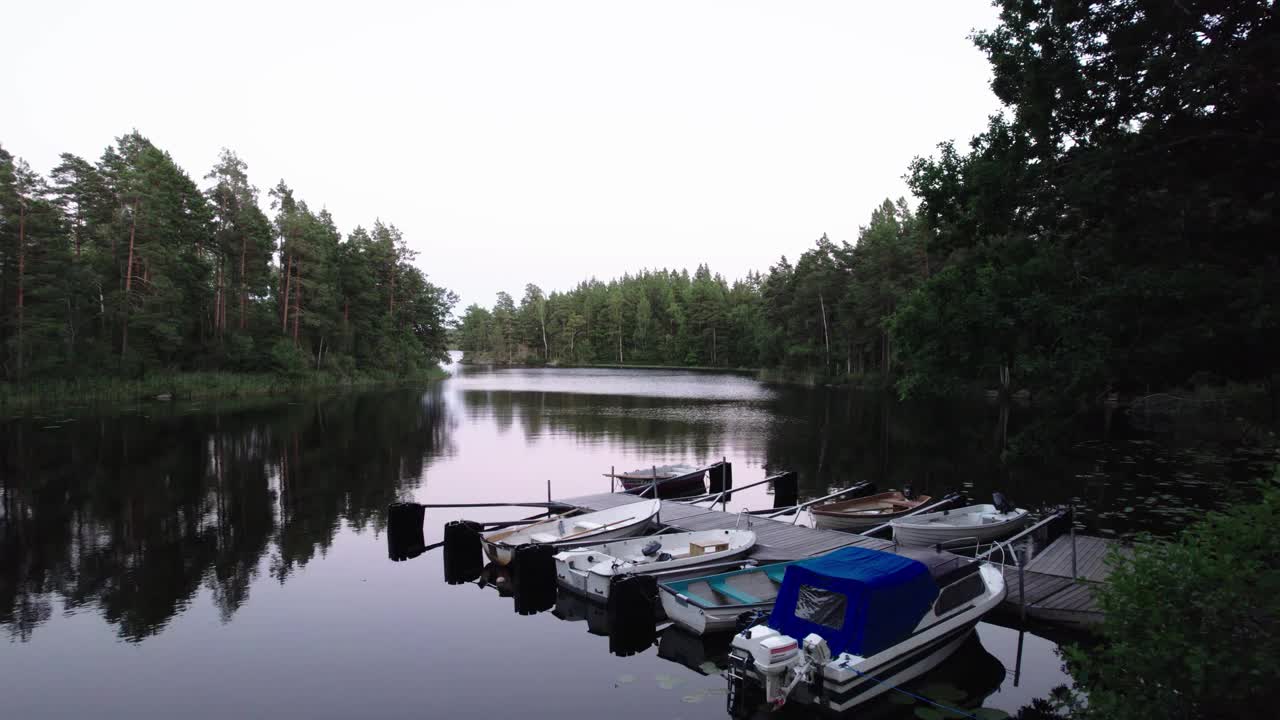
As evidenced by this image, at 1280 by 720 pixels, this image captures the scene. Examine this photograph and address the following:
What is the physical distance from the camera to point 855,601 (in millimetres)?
9320

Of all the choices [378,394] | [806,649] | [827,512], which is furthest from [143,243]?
[806,649]

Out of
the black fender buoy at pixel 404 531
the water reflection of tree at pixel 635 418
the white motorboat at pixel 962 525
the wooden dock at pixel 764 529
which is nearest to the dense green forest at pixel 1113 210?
the white motorboat at pixel 962 525

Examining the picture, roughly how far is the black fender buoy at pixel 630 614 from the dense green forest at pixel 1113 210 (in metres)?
7.83

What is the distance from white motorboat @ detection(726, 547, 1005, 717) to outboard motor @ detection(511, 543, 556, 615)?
5403 millimetres

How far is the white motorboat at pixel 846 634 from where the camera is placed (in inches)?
349

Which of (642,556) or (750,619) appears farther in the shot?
(642,556)

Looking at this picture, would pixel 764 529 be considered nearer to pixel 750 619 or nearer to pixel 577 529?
pixel 577 529

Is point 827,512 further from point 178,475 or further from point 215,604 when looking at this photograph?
point 178,475

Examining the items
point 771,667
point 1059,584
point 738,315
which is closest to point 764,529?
point 1059,584

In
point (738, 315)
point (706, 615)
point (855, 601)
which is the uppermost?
point (738, 315)

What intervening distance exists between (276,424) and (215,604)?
28.6m

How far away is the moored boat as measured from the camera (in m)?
15.8

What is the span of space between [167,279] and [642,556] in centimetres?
4965

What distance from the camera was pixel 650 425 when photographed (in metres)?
42.1
